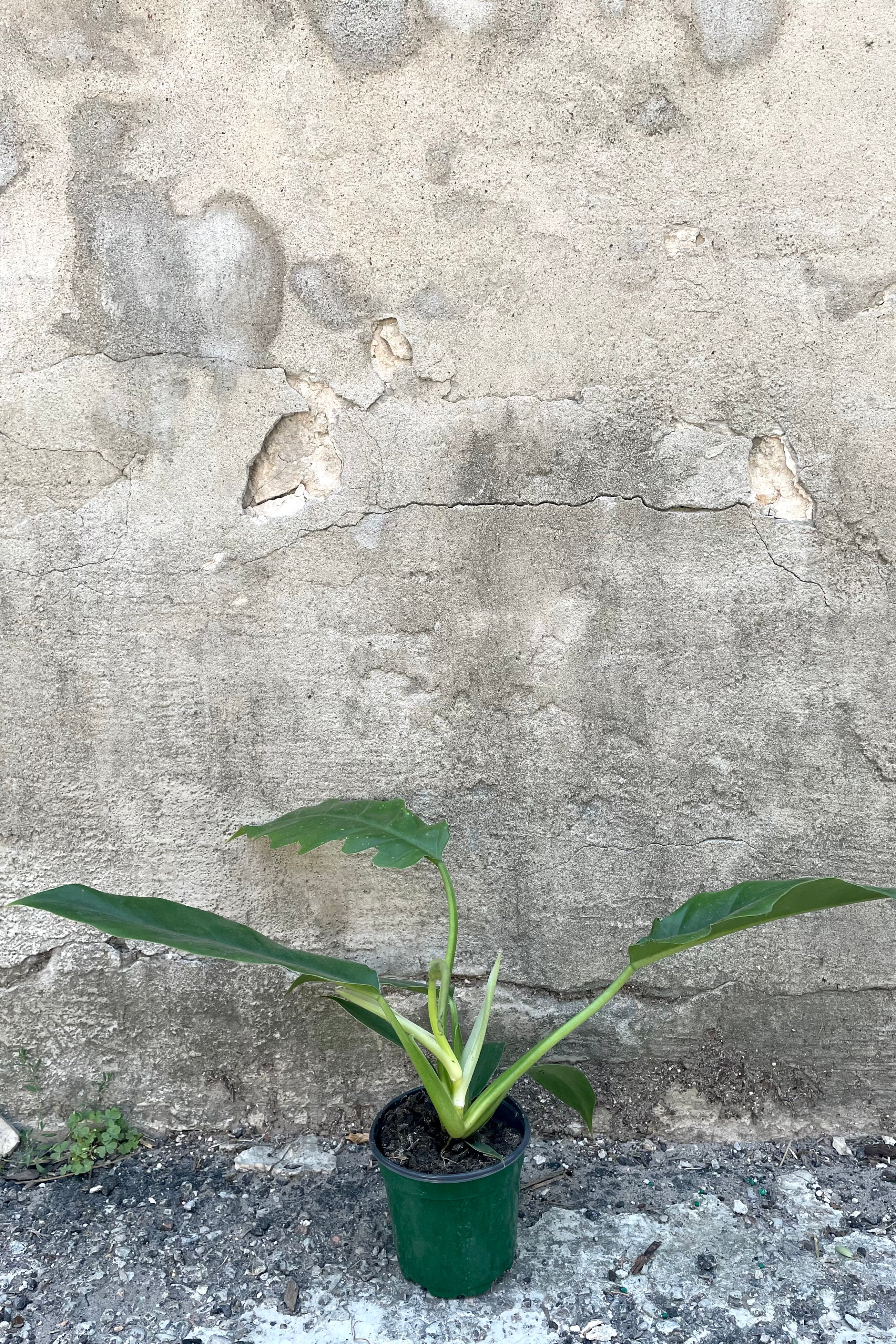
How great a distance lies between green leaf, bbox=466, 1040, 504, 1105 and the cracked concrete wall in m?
0.20

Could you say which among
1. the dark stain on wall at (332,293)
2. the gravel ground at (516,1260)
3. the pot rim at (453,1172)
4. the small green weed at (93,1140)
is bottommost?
the gravel ground at (516,1260)

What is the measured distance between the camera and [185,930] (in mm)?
1398

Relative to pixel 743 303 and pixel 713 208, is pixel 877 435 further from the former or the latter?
pixel 713 208

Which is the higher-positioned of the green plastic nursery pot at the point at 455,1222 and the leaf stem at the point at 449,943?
the leaf stem at the point at 449,943

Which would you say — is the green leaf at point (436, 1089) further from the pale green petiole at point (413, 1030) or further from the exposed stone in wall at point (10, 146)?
the exposed stone in wall at point (10, 146)

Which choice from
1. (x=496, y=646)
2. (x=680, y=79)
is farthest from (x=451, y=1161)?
(x=680, y=79)

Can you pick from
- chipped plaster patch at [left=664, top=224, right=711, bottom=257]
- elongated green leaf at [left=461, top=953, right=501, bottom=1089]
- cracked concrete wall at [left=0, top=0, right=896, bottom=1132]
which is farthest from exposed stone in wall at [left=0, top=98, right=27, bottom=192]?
elongated green leaf at [left=461, top=953, right=501, bottom=1089]

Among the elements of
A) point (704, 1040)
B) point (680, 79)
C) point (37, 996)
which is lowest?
point (704, 1040)

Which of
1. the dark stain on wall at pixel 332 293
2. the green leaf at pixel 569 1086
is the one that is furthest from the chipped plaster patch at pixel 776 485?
the green leaf at pixel 569 1086

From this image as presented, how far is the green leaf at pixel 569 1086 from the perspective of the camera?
5.30ft

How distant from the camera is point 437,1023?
1527mm

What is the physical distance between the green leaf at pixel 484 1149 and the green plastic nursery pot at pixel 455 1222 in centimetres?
1

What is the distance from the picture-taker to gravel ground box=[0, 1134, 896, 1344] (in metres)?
1.44

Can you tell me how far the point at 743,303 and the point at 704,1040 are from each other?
1.42 m
